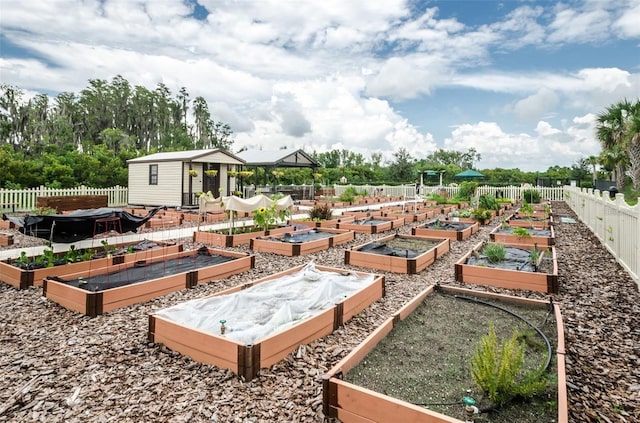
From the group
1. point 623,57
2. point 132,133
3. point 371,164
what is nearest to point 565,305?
point 623,57

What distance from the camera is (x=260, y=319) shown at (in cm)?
359

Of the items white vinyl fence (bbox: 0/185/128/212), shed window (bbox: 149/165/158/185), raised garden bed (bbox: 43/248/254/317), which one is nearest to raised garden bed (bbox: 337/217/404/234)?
raised garden bed (bbox: 43/248/254/317)

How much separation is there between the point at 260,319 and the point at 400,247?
4664 mm

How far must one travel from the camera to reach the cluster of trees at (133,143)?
790 inches

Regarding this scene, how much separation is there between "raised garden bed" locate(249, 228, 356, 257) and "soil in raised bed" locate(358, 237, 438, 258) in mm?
1127

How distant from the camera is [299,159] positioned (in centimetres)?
2256

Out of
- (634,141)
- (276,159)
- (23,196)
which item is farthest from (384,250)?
(634,141)

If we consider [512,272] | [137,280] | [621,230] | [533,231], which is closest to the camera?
[137,280]

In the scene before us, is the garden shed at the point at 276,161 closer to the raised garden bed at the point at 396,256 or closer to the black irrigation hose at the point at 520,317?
the raised garden bed at the point at 396,256

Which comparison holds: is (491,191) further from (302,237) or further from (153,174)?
(153,174)

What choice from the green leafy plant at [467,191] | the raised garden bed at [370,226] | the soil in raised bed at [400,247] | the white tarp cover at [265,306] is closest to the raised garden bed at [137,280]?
the white tarp cover at [265,306]

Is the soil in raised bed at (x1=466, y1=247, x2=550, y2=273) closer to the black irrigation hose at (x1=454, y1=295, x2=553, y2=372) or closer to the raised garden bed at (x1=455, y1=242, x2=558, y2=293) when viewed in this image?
the raised garden bed at (x1=455, y1=242, x2=558, y2=293)

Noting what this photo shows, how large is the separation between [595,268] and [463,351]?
4703mm

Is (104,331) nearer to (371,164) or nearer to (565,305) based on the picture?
(565,305)
